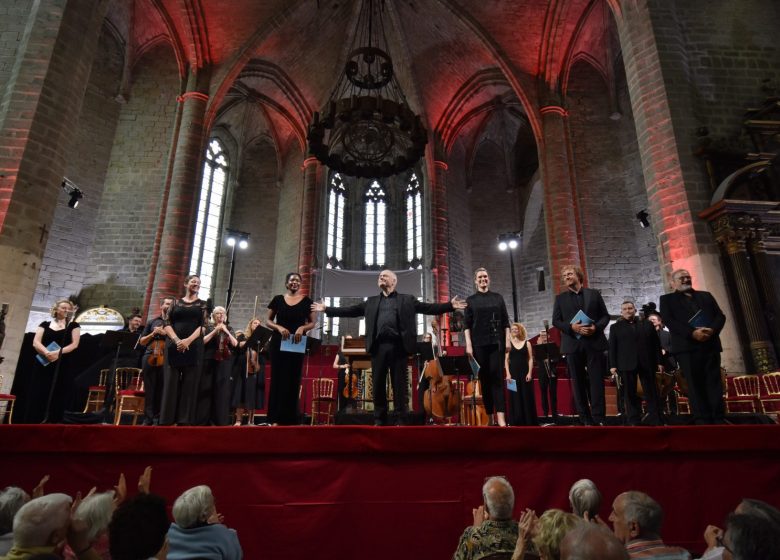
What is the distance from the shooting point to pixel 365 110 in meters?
8.41

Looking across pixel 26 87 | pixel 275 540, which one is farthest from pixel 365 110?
pixel 275 540

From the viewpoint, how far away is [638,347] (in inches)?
210

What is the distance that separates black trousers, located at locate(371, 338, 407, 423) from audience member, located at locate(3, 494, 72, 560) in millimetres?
3147

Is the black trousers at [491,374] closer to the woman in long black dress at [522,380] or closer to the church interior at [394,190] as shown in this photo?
the woman in long black dress at [522,380]

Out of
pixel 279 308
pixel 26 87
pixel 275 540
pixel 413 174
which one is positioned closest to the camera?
pixel 275 540

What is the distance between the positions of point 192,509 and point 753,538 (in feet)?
7.90

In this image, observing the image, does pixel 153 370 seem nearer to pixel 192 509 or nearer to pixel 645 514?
pixel 192 509

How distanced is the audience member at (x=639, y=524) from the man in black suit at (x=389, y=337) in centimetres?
267

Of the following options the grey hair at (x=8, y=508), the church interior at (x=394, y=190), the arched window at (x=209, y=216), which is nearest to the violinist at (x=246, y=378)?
the church interior at (x=394, y=190)

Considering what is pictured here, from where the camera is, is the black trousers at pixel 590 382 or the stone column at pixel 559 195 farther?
the stone column at pixel 559 195

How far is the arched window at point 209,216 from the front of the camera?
688 inches

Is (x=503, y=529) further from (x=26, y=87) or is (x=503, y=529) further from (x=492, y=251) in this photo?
(x=492, y=251)

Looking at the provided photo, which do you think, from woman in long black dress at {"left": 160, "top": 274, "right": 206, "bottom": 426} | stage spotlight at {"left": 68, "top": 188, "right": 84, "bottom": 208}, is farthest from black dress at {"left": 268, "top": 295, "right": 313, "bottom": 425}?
stage spotlight at {"left": 68, "top": 188, "right": 84, "bottom": 208}

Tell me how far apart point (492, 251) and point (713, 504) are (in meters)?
16.3
